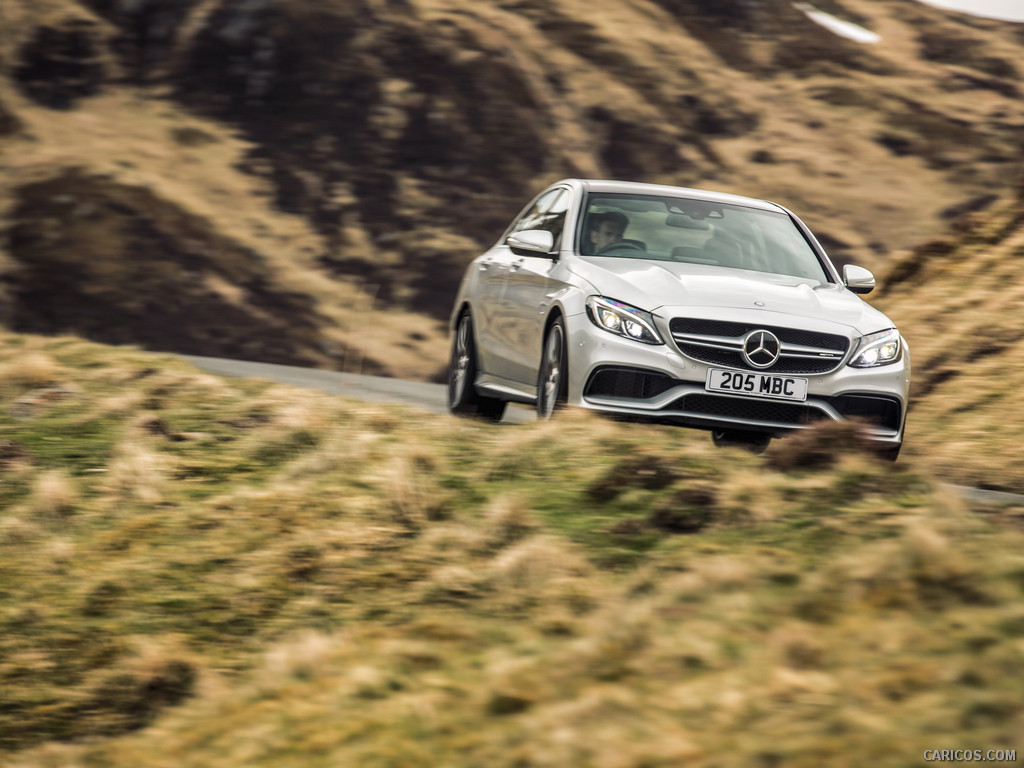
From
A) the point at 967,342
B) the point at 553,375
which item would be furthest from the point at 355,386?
the point at 553,375

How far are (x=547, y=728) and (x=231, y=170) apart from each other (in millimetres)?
36376

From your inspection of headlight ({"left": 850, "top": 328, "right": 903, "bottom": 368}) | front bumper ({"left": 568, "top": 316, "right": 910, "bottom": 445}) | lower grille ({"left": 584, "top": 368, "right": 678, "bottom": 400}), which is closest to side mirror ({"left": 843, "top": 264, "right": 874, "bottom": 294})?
headlight ({"left": 850, "top": 328, "right": 903, "bottom": 368})

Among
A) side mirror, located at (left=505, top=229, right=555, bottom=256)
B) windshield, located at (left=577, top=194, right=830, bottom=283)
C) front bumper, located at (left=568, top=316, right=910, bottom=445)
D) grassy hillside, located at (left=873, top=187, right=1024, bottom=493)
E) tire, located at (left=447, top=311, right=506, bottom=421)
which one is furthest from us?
grassy hillside, located at (left=873, top=187, right=1024, bottom=493)

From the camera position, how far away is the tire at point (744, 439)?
7789 mm

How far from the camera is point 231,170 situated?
127 ft

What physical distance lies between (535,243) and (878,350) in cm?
207

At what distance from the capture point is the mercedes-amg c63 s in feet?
25.0

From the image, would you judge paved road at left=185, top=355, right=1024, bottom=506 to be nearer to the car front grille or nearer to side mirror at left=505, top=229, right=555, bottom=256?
side mirror at left=505, top=229, right=555, bottom=256

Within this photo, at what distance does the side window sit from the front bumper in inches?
61.2

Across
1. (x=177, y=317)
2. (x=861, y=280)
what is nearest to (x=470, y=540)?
(x=861, y=280)

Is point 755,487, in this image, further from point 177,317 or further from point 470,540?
point 177,317

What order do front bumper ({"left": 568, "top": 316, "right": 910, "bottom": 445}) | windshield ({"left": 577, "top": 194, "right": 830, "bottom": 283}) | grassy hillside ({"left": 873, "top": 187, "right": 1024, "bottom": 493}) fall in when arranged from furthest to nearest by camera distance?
grassy hillside ({"left": 873, "top": 187, "right": 1024, "bottom": 493}) < windshield ({"left": 577, "top": 194, "right": 830, "bottom": 283}) < front bumper ({"left": 568, "top": 316, "right": 910, "bottom": 445})

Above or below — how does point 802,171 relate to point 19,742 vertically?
below

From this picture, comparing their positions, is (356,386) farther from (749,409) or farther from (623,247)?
(749,409)
